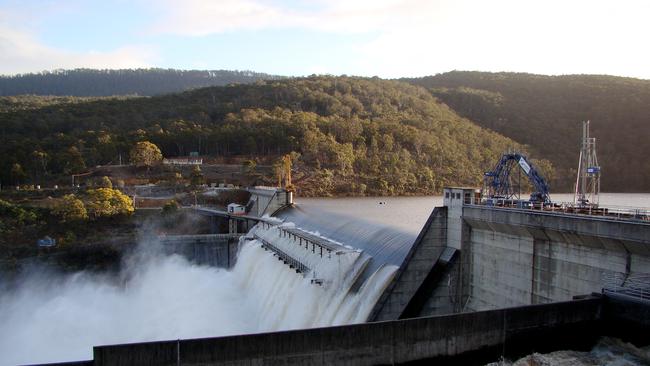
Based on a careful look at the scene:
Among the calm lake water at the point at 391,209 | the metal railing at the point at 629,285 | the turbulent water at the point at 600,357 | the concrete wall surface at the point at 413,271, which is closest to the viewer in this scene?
the turbulent water at the point at 600,357

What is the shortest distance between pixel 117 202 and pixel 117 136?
111ft

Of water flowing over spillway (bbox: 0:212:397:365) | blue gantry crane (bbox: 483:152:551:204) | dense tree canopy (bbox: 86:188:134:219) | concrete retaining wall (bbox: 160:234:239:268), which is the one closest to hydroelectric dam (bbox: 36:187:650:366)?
water flowing over spillway (bbox: 0:212:397:365)

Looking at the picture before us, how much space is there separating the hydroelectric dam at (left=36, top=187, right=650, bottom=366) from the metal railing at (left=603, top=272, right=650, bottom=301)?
3 centimetres

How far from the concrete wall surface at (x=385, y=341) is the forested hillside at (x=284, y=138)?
60894 mm

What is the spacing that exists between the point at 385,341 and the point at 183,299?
894 inches

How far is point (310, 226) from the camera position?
29.4 m

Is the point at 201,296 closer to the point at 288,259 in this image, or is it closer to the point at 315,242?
the point at 288,259

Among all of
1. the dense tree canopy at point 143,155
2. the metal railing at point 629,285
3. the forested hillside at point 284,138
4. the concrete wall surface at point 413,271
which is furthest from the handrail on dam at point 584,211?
the dense tree canopy at point 143,155

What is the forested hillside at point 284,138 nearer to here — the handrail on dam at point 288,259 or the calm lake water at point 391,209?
the calm lake water at point 391,209

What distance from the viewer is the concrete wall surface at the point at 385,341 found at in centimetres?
939

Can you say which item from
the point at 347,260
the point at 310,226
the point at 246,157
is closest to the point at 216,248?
the point at 310,226

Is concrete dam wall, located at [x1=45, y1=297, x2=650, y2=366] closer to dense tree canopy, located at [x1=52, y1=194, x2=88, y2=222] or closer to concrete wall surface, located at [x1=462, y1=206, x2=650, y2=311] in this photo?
concrete wall surface, located at [x1=462, y1=206, x2=650, y2=311]

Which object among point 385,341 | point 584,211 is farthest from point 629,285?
point 385,341

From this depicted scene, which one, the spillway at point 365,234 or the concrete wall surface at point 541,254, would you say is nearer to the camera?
the concrete wall surface at point 541,254
